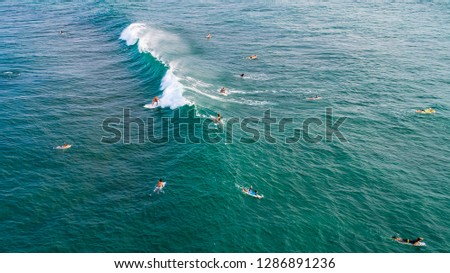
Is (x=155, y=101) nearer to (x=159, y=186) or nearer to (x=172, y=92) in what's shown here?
(x=172, y=92)

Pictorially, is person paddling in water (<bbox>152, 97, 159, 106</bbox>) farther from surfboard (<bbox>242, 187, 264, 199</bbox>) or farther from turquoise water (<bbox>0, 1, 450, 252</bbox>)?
surfboard (<bbox>242, 187, 264, 199</bbox>)
